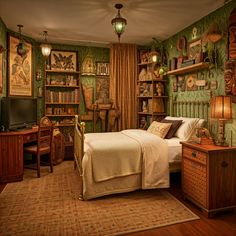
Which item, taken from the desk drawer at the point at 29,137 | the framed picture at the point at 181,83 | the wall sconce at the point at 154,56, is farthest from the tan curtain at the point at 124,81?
the desk drawer at the point at 29,137

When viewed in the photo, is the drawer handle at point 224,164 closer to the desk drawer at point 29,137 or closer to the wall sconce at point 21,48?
the desk drawer at point 29,137

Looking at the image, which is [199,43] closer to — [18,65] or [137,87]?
[137,87]

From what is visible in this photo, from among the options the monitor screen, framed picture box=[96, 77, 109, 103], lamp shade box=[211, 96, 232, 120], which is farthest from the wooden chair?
lamp shade box=[211, 96, 232, 120]

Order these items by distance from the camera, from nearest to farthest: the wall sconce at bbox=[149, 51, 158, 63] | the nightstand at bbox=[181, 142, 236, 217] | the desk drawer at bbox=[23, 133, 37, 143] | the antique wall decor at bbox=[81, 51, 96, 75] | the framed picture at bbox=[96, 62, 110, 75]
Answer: the nightstand at bbox=[181, 142, 236, 217] → the desk drawer at bbox=[23, 133, 37, 143] → the wall sconce at bbox=[149, 51, 158, 63] → the antique wall decor at bbox=[81, 51, 96, 75] → the framed picture at bbox=[96, 62, 110, 75]

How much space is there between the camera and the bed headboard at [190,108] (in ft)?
11.7

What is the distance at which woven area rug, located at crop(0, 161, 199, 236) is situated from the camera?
7.36ft

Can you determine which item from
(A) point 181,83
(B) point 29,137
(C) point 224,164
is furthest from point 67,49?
(C) point 224,164

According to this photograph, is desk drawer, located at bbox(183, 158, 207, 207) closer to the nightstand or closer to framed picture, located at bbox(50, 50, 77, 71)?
the nightstand

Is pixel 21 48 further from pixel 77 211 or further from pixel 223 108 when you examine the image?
pixel 223 108

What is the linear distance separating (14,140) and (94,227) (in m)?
2.10

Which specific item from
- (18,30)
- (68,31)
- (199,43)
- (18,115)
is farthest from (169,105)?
(18,30)

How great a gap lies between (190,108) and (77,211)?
259 centimetres

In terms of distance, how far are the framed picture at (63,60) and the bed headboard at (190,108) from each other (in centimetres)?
249

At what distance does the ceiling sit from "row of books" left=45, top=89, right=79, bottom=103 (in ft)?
3.90
